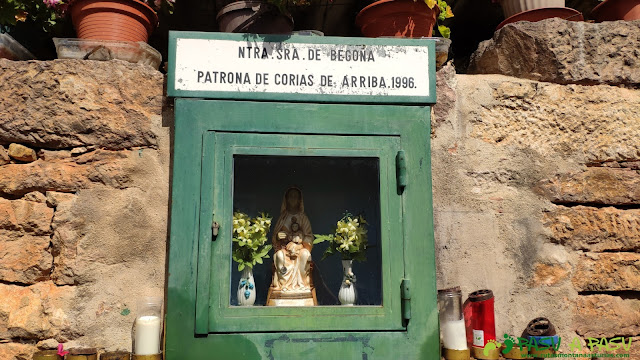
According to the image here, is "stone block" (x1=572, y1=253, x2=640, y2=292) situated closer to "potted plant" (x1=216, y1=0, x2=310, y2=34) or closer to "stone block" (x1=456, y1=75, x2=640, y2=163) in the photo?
"stone block" (x1=456, y1=75, x2=640, y2=163)

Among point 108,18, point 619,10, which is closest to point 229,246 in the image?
point 108,18

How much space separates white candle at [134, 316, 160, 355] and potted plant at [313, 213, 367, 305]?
0.74m

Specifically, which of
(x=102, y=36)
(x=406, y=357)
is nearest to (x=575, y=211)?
(x=406, y=357)

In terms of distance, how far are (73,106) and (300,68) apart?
3.08 ft

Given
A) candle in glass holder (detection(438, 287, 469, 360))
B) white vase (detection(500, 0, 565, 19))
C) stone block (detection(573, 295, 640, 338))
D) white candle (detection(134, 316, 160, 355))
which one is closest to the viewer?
white candle (detection(134, 316, 160, 355))

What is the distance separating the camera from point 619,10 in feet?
9.80

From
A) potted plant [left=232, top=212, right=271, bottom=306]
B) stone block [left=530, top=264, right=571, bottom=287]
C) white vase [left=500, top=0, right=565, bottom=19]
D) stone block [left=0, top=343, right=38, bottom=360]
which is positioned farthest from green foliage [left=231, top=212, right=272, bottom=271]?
white vase [left=500, top=0, right=565, bottom=19]

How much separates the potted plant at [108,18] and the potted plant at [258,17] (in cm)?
41

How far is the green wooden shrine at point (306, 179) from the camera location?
2.33 m

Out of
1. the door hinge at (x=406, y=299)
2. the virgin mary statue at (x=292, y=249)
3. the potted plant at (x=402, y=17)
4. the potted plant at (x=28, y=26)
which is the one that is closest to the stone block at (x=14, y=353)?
the virgin mary statue at (x=292, y=249)

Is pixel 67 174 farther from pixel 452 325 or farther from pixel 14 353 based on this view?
pixel 452 325

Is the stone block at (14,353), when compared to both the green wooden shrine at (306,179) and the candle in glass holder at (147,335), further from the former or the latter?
the green wooden shrine at (306,179)

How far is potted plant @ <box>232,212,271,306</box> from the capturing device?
248 centimetres

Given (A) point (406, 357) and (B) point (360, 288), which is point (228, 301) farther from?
(A) point (406, 357)
